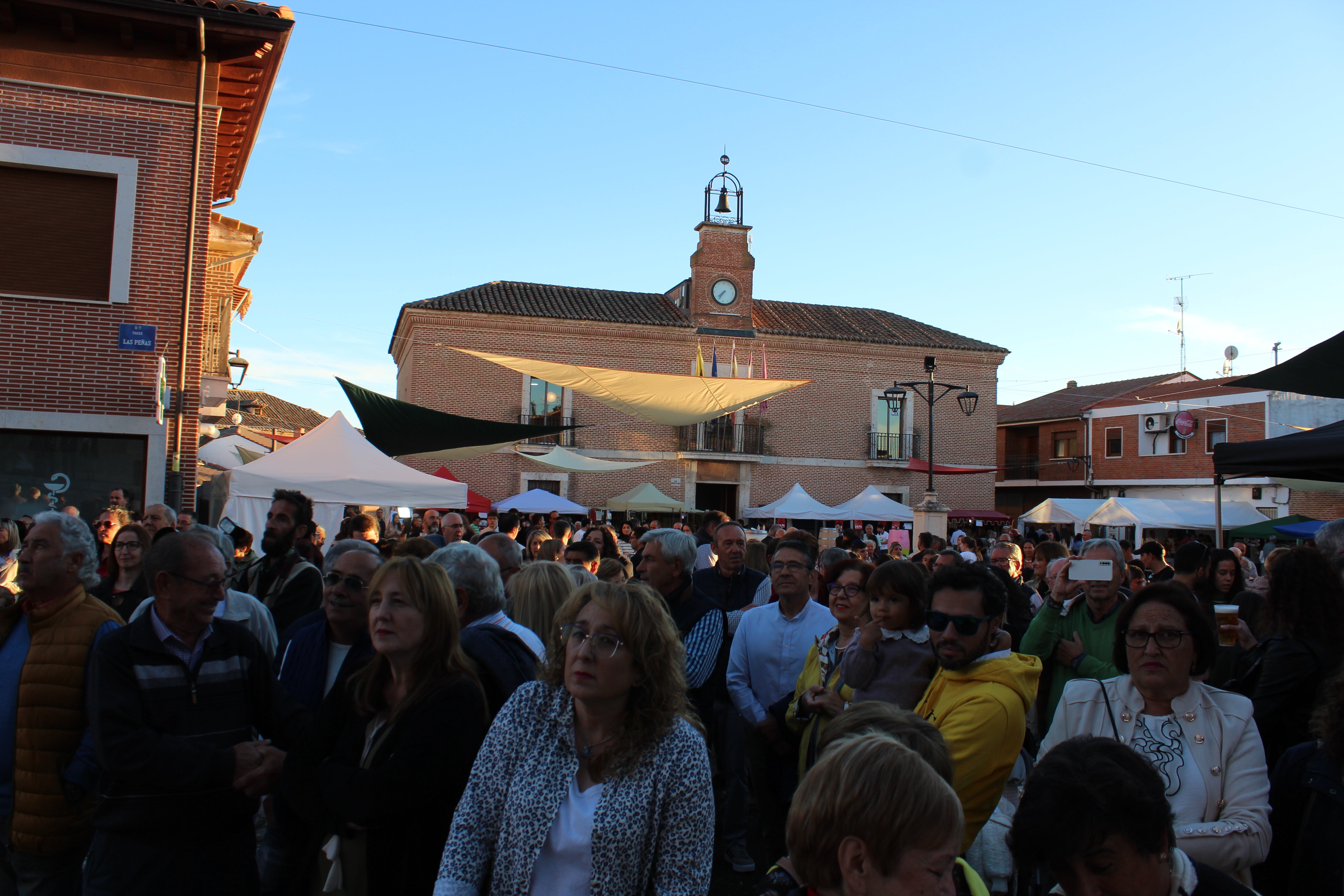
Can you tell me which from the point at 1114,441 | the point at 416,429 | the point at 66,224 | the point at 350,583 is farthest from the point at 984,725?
the point at 1114,441

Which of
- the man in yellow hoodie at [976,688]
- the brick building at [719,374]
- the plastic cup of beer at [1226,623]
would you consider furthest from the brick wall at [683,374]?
the man in yellow hoodie at [976,688]

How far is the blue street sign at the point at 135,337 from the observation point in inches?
412

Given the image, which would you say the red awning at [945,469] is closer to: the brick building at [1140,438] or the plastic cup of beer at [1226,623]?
the brick building at [1140,438]

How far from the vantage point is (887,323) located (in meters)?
32.6

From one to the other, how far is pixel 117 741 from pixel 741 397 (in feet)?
29.3

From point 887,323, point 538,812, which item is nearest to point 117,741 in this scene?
point 538,812

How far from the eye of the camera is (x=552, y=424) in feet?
93.6

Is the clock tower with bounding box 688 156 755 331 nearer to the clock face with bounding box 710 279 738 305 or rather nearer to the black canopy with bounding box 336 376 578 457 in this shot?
the clock face with bounding box 710 279 738 305

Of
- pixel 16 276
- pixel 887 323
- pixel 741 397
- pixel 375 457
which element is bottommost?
pixel 375 457

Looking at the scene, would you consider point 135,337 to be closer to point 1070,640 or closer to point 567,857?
point 1070,640

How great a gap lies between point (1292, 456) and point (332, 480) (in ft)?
27.6

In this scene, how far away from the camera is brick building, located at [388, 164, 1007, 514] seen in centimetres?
2725

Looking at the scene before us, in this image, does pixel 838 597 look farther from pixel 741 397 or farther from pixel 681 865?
pixel 741 397

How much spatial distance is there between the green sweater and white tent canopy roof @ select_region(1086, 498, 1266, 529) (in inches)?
698
